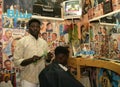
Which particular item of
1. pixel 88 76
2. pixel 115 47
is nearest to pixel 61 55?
pixel 115 47

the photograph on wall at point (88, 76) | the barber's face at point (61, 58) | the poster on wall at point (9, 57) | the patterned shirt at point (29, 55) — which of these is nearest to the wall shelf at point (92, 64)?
the photograph on wall at point (88, 76)

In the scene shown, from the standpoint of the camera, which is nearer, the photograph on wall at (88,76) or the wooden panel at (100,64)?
the wooden panel at (100,64)

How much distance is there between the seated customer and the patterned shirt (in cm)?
54

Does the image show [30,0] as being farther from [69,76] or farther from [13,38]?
[69,76]

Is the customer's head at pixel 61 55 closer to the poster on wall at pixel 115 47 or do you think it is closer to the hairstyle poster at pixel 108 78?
the hairstyle poster at pixel 108 78

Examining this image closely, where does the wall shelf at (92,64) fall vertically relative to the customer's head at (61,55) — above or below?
below

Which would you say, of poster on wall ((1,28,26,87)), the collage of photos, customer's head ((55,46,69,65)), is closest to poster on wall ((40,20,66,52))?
poster on wall ((1,28,26,87))

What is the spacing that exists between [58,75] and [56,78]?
3 centimetres

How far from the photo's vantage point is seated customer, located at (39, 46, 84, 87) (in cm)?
185

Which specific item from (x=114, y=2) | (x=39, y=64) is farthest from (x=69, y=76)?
(x=114, y=2)

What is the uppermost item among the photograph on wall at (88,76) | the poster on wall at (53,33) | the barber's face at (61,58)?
the poster on wall at (53,33)

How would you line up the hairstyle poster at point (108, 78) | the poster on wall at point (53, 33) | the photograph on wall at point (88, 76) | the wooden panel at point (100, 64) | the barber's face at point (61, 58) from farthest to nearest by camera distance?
the poster on wall at point (53, 33) < the photograph on wall at point (88, 76) < the hairstyle poster at point (108, 78) < the wooden panel at point (100, 64) < the barber's face at point (61, 58)

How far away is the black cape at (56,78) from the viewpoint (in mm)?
1848

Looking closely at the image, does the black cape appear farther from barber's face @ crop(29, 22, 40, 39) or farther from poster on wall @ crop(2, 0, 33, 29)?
poster on wall @ crop(2, 0, 33, 29)
